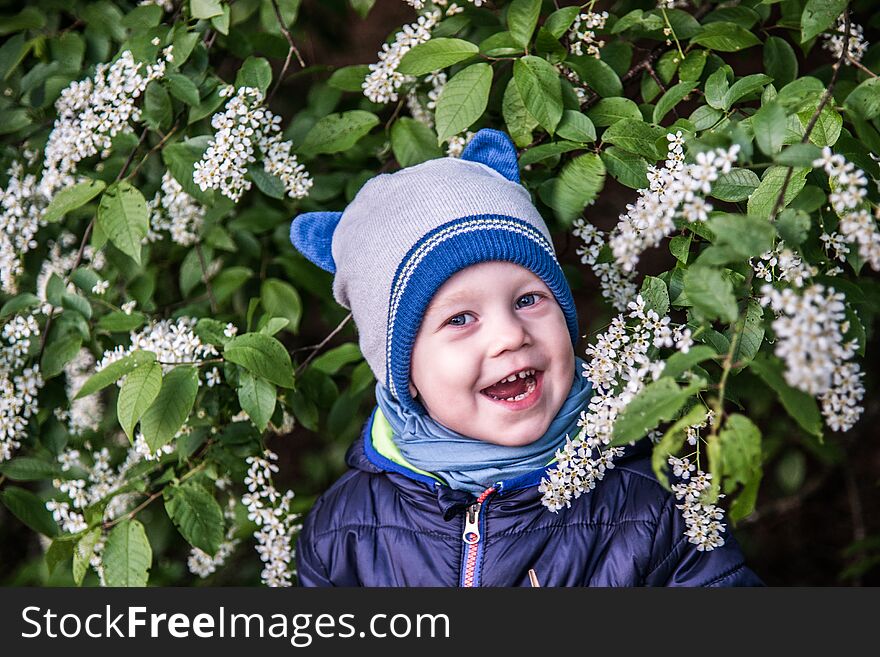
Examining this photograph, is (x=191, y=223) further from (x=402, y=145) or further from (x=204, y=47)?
(x=402, y=145)

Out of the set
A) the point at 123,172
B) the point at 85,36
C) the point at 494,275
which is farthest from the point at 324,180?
the point at 494,275

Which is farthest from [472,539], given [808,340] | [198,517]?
[808,340]

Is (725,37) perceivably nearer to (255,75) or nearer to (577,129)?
(577,129)

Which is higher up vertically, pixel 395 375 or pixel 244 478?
pixel 395 375

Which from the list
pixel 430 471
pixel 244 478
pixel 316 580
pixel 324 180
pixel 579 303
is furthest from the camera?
pixel 579 303

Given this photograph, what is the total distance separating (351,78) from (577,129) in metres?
0.59

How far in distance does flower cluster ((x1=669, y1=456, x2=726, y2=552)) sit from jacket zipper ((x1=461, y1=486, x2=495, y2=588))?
1.15ft

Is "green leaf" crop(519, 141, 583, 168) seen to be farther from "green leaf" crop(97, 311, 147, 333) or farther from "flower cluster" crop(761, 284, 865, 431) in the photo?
"green leaf" crop(97, 311, 147, 333)

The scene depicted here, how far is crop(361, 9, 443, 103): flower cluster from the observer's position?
1.93 metres

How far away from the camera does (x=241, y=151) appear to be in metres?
1.84

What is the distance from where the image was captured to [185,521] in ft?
6.10

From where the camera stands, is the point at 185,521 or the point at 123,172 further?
the point at 123,172

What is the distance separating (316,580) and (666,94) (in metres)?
1.18

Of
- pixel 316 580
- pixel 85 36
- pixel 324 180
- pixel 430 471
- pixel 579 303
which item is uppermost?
pixel 85 36
